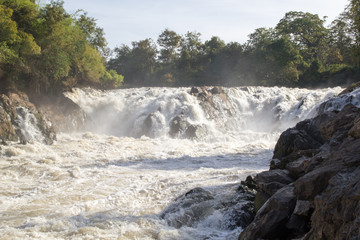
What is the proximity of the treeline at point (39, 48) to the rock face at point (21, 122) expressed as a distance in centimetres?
138

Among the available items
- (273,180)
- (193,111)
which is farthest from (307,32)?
(273,180)

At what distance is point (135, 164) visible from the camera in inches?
441

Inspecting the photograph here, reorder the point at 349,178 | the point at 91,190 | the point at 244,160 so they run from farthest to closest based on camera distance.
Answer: the point at 244,160 < the point at 91,190 < the point at 349,178

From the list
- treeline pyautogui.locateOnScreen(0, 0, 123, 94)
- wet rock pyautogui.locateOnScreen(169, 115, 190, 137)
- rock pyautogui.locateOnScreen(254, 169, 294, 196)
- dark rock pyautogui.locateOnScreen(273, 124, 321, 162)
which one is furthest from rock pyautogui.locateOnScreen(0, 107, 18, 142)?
rock pyautogui.locateOnScreen(254, 169, 294, 196)

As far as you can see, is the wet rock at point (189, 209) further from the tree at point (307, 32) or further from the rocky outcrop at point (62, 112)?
the tree at point (307, 32)

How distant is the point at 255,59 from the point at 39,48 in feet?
80.7

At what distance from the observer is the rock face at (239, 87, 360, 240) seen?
3443 millimetres

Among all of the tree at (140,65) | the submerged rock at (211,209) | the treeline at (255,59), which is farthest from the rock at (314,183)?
the tree at (140,65)

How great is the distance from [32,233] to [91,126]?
1293 centimetres

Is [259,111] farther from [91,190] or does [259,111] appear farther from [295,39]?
[295,39]

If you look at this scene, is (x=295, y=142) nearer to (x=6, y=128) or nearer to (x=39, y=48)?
(x=6, y=128)

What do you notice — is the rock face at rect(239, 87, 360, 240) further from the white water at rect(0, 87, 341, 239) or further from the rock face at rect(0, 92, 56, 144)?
the rock face at rect(0, 92, 56, 144)

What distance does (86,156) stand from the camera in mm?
12062

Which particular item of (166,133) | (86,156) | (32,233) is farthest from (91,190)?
(166,133)
